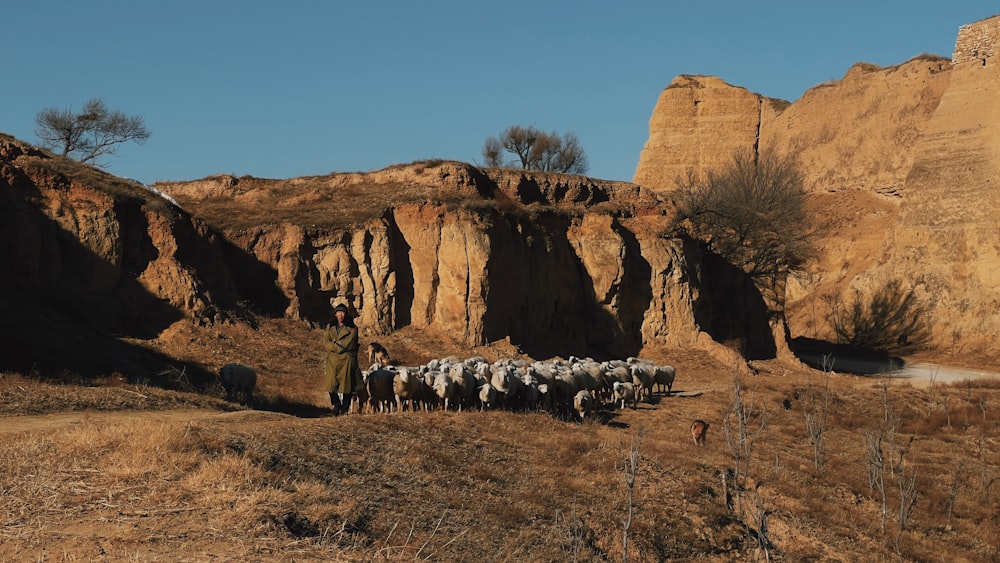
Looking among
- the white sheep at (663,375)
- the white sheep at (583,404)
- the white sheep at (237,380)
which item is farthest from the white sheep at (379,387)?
the white sheep at (663,375)

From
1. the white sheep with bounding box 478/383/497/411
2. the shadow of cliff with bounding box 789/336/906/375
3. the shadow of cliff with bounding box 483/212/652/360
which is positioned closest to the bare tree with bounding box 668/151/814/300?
the shadow of cliff with bounding box 789/336/906/375

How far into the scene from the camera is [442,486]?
529 inches

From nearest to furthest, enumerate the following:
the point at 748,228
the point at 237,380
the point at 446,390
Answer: the point at 446,390 < the point at 237,380 < the point at 748,228

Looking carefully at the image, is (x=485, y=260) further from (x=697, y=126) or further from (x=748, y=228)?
(x=697, y=126)

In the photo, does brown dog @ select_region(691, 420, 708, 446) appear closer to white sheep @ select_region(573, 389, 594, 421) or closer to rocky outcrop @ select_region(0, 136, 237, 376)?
white sheep @ select_region(573, 389, 594, 421)

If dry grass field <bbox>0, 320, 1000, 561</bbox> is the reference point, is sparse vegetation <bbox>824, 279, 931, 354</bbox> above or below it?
above

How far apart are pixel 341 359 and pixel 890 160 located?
5417cm

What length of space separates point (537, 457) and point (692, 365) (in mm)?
20708

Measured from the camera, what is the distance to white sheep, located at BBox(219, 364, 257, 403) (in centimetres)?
2064

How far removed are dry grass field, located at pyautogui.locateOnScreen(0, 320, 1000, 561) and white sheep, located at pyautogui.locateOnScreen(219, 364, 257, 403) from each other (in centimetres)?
44

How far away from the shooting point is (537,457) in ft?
52.8

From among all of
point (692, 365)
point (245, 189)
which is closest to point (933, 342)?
point (692, 365)

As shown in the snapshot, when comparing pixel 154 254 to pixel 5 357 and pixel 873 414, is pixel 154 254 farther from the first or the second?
pixel 873 414

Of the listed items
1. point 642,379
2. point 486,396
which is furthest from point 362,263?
point 486,396
